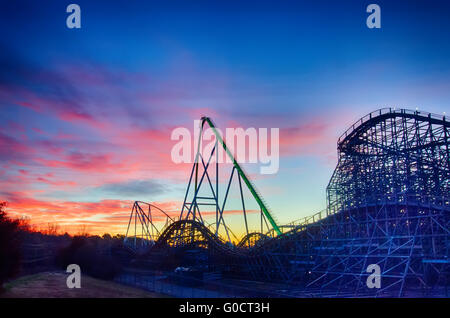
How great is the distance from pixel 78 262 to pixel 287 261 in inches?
677

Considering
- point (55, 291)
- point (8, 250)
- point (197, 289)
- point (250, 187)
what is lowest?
point (197, 289)

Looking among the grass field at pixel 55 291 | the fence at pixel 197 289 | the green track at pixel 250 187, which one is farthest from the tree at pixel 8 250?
the green track at pixel 250 187

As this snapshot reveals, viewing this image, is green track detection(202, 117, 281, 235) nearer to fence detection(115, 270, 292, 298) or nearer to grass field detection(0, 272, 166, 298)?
fence detection(115, 270, 292, 298)

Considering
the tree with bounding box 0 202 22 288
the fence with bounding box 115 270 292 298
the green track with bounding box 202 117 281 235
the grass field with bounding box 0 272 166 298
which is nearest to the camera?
the grass field with bounding box 0 272 166 298

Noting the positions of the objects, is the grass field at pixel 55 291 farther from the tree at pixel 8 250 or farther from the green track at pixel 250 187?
the green track at pixel 250 187

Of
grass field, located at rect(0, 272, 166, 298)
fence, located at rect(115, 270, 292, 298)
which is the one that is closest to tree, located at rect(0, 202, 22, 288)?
grass field, located at rect(0, 272, 166, 298)

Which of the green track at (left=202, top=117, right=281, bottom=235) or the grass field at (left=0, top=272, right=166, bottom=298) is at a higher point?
the green track at (left=202, top=117, right=281, bottom=235)

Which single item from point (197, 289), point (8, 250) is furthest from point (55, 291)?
point (197, 289)

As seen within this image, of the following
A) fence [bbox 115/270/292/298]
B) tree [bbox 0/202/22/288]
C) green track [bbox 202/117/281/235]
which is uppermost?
green track [bbox 202/117/281/235]

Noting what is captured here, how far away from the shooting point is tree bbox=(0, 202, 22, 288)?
53.5ft

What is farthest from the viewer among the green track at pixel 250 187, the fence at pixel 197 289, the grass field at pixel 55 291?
the green track at pixel 250 187

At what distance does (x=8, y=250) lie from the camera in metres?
16.8

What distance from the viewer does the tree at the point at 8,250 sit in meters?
16.3

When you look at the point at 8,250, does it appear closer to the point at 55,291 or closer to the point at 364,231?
the point at 55,291
